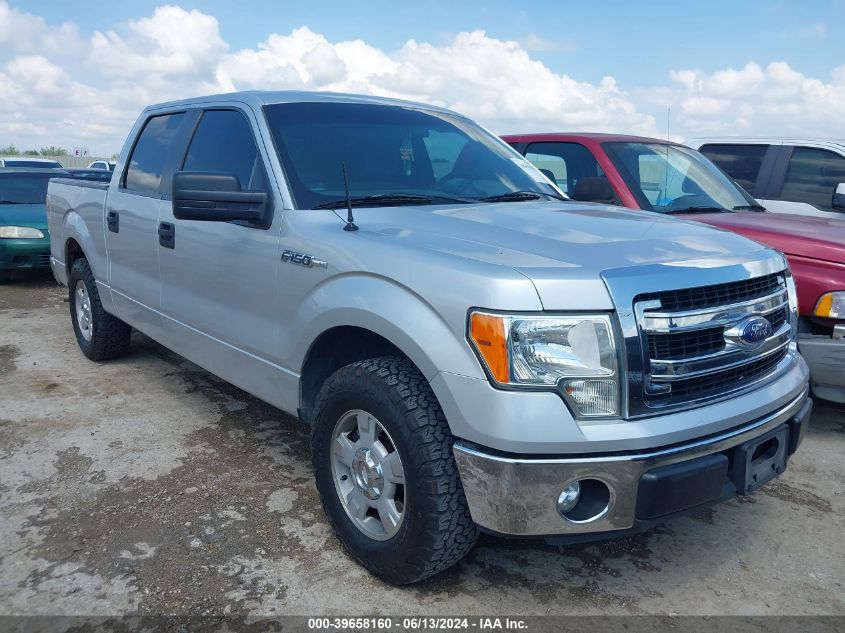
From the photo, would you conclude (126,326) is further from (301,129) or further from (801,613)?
(801,613)

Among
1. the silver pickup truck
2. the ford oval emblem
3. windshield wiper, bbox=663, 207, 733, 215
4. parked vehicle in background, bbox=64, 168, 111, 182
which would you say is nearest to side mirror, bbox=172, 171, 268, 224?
the silver pickup truck

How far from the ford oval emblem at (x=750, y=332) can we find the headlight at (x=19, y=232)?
29.4 ft

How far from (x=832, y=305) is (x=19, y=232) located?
29.3 ft

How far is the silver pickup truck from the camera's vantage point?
2189mm

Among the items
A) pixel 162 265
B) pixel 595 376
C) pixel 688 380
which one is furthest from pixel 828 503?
pixel 162 265

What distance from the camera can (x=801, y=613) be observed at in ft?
8.38

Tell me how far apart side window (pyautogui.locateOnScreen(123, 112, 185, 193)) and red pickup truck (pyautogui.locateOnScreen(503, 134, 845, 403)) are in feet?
8.06

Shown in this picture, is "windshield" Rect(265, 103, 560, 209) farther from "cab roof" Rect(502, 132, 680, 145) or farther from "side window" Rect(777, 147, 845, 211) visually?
"side window" Rect(777, 147, 845, 211)

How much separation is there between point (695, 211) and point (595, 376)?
10.8 feet

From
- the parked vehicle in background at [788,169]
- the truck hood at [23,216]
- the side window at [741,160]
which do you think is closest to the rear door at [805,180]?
the parked vehicle in background at [788,169]

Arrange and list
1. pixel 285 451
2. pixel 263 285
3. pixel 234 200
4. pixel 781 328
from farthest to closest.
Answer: pixel 285 451 → pixel 263 285 → pixel 234 200 → pixel 781 328

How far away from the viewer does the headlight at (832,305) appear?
389 cm

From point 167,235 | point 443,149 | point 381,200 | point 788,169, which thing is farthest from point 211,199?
point 788,169

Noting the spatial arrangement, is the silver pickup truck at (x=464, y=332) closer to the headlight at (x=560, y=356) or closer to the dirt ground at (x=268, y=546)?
the headlight at (x=560, y=356)
